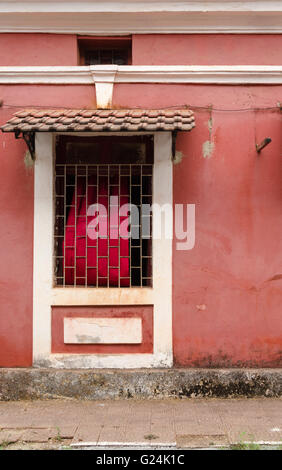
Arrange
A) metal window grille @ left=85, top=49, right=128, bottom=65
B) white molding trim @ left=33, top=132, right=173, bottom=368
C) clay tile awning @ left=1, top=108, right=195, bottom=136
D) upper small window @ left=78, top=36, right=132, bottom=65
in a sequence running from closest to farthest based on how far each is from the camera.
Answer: clay tile awning @ left=1, top=108, right=195, bottom=136, white molding trim @ left=33, top=132, right=173, bottom=368, upper small window @ left=78, top=36, right=132, bottom=65, metal window grille @ left=85, top=49, right=128, bottom=65

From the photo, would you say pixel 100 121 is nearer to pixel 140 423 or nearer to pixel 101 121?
pixel 101 121

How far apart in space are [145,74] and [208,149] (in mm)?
1329

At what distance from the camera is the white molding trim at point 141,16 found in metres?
6.48

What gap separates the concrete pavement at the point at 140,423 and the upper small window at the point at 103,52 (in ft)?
15.8

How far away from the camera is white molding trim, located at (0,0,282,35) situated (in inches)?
255

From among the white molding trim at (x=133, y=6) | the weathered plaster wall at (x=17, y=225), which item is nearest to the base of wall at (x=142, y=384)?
the weathered plaster wall at (x=17, y=225)

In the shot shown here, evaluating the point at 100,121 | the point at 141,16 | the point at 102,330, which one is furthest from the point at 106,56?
the point at 102,330

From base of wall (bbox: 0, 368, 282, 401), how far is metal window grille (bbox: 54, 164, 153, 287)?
1240 millimetres

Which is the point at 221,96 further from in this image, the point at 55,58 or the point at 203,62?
the point at 55,58

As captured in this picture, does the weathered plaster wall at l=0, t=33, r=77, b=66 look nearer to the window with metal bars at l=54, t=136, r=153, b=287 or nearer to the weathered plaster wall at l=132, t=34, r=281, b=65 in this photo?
A: the weathered plaster wall at l=132, t=34, r=281, b=65

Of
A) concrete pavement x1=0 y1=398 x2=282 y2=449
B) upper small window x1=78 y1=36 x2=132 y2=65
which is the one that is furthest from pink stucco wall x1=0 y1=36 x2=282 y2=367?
upper small window x1=78 y1=36 x2=132 y2=65

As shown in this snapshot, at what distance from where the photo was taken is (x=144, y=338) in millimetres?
6426

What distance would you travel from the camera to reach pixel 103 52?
708 centimetres
